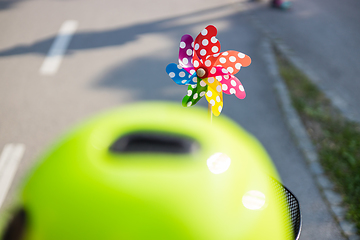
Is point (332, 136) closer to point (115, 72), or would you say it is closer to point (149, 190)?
point (149, 190)

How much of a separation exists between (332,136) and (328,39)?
3214mm

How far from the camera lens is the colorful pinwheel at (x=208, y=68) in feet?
4.69

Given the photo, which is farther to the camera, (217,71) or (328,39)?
(328,39)

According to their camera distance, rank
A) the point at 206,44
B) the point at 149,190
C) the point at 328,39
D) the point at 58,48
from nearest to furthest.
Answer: the point at 149,190 < the point at 206,44 < the point at 58,48 < the point at 328,39

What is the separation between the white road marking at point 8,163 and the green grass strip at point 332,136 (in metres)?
2.98

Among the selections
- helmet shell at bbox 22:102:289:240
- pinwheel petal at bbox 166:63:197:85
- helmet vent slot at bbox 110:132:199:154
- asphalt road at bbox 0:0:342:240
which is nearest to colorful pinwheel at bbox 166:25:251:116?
pinwheel petal at bbox 166:63:197:85

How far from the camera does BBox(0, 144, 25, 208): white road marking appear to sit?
97.5 inches

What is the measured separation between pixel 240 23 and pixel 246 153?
5.32m

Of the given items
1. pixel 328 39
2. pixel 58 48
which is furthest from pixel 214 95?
pixel 328 39

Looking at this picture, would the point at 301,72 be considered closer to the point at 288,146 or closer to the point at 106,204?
the point at 288,146

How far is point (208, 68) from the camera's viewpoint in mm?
1437

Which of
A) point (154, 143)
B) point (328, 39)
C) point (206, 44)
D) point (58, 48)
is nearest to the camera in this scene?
point (154, 143)

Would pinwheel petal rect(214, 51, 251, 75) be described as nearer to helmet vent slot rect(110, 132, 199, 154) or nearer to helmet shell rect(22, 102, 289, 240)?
helmet shell rect(22, 102, 289, 240)

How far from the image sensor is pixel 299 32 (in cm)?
555
